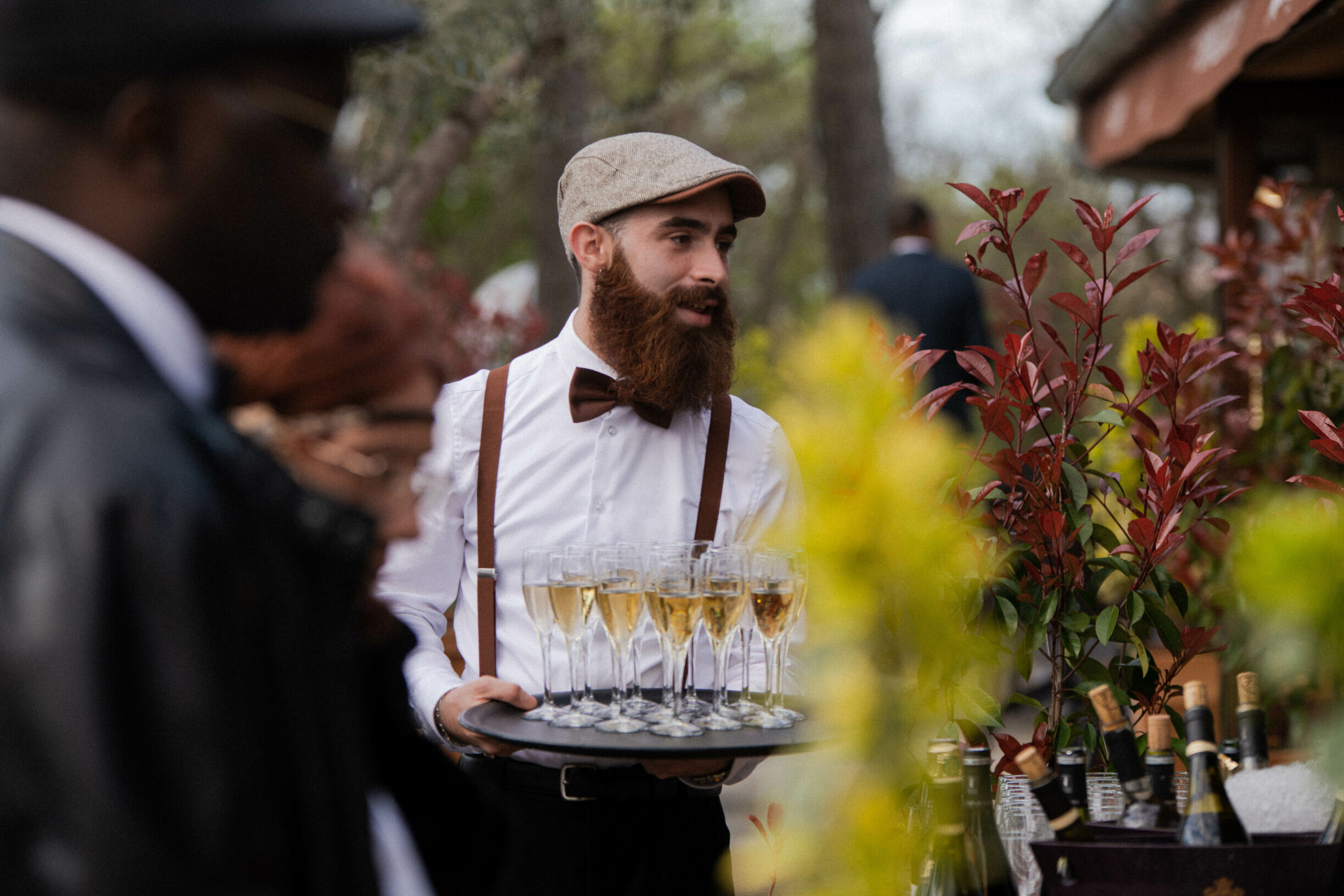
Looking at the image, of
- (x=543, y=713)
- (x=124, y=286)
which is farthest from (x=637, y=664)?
(x=124, y=286)

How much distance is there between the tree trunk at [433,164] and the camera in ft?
19.1

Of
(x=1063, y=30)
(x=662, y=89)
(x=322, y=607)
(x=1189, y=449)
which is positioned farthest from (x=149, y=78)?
(x=1063, y=30)

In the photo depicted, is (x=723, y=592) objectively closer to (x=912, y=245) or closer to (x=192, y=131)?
(x=192, y=131)

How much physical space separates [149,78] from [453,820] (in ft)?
2.64

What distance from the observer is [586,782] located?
7.14ft

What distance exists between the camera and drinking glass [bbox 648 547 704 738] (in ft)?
6.30

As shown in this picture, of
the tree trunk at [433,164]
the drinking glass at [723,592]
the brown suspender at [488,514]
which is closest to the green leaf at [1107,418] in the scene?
the drinking glass at [723,592]

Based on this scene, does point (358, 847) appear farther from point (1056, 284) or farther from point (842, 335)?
point (1056, 284)

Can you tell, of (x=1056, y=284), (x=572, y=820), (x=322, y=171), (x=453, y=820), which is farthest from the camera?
(x=1056, y=284)

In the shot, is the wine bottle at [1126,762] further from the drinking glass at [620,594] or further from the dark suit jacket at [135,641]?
the dark suit jacket at [135,641]

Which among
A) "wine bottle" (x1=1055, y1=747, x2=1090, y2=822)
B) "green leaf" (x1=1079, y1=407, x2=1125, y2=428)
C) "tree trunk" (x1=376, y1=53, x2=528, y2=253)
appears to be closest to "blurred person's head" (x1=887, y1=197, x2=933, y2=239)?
"tree trunk" (x1=376, y1=53, x2=528, y2=253)

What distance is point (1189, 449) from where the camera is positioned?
6.50 feet

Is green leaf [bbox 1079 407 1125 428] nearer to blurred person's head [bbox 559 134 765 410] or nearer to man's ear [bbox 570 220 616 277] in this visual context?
blurred person's head [bbox 559 134 765 410]

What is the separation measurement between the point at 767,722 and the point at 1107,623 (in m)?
0.55
